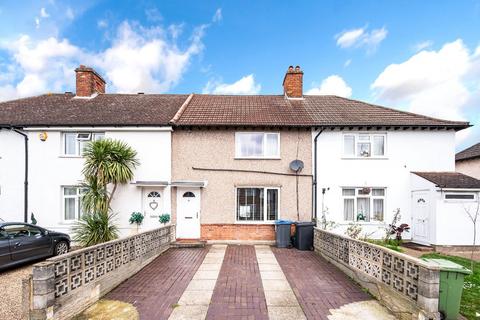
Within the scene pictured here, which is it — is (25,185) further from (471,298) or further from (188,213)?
(471,298)

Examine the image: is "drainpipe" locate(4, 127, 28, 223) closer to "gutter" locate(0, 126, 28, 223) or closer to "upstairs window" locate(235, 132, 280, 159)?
"gutter" locate(0, 126, 28, 223)

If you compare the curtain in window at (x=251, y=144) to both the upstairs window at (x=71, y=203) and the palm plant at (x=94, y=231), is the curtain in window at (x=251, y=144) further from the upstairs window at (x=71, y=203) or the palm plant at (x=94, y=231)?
the upstairs window at (x=71, y=203)

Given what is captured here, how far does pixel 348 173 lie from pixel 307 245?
3.60m

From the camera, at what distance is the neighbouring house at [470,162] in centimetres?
1540

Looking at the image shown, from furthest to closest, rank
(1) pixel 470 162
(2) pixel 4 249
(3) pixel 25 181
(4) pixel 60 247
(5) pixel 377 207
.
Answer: (1) pixel 470 162, (5) pixel 377 207, (3) pixel 25 181, (4) pixel 60 247, (2) pixel 4 249

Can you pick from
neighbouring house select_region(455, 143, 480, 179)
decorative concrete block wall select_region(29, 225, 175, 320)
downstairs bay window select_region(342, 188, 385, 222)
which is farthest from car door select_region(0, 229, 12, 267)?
neighbouring house select_region(455, 143, 480, 179)

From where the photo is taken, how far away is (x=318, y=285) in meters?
6.01

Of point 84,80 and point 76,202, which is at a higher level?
point 84,80

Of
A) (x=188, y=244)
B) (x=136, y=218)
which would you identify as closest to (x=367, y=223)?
(x=188, y=244)

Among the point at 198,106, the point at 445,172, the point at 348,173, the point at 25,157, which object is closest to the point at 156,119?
the point at 198,106

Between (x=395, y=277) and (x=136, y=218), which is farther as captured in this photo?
(x=136, y=218)

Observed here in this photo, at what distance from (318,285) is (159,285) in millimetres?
3582

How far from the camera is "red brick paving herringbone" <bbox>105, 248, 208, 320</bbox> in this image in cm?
484

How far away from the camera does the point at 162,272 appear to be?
6.93m
